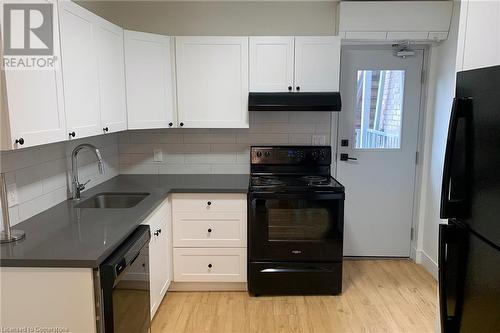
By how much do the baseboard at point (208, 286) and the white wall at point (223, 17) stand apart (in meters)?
2.16

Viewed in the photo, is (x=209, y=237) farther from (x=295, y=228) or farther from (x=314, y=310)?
(x=314, y=310)

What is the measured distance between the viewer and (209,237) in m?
3.06

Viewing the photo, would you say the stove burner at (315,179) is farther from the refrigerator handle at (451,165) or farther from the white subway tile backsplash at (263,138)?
the refrigerator handle at (451,165)

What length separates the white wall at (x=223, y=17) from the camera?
11.0 ft

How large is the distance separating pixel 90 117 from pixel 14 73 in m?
0.73

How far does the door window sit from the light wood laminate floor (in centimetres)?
130

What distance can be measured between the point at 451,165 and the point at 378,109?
241cm

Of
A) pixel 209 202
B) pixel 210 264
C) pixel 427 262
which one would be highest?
pixel 209 202

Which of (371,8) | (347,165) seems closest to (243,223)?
(347,165)

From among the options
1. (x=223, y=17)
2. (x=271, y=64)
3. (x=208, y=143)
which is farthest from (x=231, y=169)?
(x=223, y=17)

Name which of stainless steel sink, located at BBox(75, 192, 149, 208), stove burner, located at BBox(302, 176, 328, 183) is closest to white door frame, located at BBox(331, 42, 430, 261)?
stove burner, located at BBox(302, 176, 328, 183)

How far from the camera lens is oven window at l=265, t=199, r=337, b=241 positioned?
2.96 meters

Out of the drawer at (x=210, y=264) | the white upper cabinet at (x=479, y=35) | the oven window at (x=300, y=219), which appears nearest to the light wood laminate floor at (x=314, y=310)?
the drawer at (x=210, y=264)

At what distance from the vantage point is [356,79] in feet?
11.8
